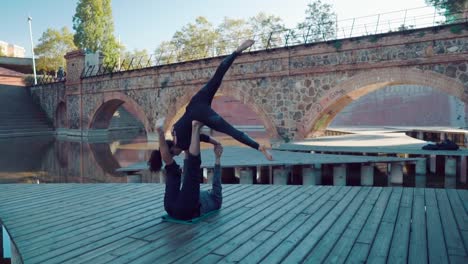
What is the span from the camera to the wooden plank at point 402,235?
2.28 metres

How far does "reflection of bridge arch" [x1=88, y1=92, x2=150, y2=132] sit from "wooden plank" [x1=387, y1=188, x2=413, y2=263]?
52.7 feet

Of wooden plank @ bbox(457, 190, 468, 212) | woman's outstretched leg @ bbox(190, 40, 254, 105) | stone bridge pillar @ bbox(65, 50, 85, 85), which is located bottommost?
wooden plank @ bbox(457, 190, 468, 212)

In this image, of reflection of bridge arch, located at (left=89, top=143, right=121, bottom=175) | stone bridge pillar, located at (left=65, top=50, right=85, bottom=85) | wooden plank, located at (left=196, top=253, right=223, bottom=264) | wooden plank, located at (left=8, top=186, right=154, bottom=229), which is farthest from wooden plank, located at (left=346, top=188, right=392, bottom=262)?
stone bridge pillar, located at (left=65, top=50, right=85, bottom=85)

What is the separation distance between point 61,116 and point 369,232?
87.6 ft

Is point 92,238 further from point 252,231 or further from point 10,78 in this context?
point 10,78

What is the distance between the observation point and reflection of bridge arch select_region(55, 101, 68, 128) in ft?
82.8

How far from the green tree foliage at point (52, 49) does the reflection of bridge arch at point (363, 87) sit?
33.5 m

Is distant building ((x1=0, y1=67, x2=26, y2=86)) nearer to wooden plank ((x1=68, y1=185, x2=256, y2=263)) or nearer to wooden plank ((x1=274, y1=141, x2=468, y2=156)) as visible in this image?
wooden plank ((x1=274, y1=141, x2=468, y2=156))

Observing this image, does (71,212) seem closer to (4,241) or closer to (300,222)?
(4,241)

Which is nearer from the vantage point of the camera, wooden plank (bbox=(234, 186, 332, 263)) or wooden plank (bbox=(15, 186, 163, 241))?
wooden plank (bbox=(234, 186, 332, 263))

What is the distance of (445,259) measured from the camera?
87.8 inches

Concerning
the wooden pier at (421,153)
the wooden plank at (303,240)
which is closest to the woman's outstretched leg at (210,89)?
the wooden plank at (303,240)

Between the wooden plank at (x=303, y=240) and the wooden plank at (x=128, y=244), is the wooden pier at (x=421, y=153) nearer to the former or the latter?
the wooden plank at (x=303, y=240)

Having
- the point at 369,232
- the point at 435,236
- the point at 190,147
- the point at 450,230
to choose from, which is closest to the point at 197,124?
the point at 190,147
